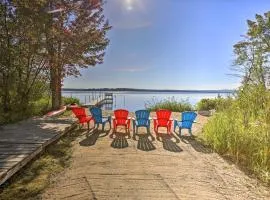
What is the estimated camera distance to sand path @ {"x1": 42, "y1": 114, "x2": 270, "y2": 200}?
200 inches

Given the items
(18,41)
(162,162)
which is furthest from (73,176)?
(18,41)

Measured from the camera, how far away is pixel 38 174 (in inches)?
238

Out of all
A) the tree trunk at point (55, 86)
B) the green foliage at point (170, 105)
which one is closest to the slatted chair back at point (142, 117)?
the tree trunk at point (55, 86)

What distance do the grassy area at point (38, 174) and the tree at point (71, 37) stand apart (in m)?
7.77

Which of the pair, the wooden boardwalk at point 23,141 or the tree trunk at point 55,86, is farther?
the tree trunk at point 55,86

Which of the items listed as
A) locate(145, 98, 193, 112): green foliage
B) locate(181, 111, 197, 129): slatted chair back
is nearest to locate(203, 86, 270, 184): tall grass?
locate(181, 111, 197, 129): slatted chair back

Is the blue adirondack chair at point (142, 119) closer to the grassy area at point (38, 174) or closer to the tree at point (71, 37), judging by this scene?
the grassy area at point (38, 174)

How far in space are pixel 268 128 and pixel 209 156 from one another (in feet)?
4.28

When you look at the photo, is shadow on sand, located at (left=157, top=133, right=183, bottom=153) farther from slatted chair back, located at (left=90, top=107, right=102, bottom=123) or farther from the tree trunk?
the tree trunk

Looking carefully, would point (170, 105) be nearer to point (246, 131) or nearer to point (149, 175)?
point (246, 131)

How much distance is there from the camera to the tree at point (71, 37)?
619 inches

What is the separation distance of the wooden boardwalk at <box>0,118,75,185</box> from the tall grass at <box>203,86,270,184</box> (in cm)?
367

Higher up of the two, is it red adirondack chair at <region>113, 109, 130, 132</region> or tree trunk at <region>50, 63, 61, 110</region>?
tree trunk at <region>50, 63, 61, 110</region>

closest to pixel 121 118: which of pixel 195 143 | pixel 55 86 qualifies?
pixel 195 143
